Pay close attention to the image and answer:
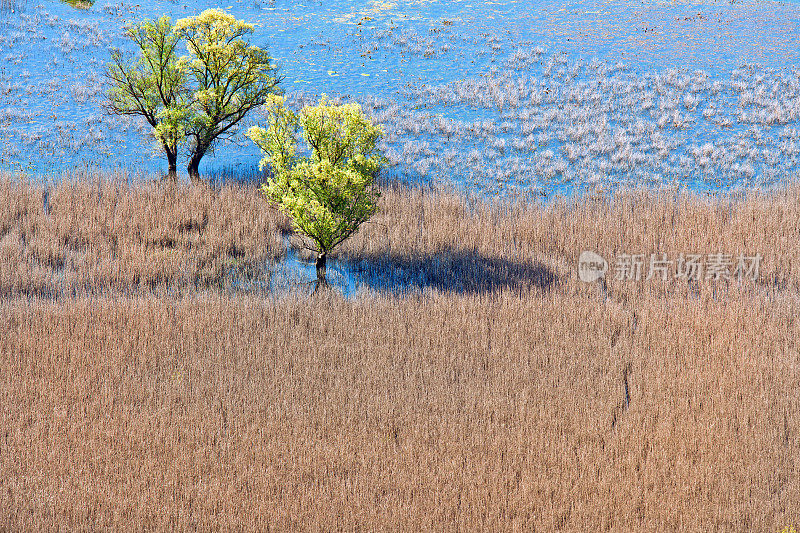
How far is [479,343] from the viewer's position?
43.0 feet

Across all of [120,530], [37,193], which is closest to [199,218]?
[37,193]

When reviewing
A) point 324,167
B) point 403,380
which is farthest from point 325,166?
point 403,380

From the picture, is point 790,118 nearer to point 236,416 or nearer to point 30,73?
point 236,416

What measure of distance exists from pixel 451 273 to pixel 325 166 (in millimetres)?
3899

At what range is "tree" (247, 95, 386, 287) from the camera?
48.4ft

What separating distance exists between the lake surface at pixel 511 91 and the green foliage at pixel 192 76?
211cm

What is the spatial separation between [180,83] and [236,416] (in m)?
11.6

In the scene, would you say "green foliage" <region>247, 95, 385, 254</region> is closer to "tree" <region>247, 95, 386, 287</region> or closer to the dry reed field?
"tree" <region>247, 95, 386, 287</region>

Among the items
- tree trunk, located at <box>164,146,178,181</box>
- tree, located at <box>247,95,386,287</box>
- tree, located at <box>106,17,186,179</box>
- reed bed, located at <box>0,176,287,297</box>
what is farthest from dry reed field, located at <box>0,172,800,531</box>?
tree, located at <box>106,17,186,179</box>

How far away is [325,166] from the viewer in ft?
48.0
